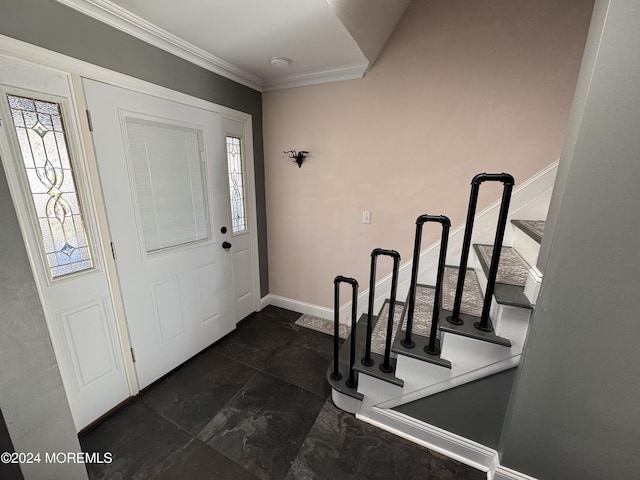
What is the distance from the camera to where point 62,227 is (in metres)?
1.27

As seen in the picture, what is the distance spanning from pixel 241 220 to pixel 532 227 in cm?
231

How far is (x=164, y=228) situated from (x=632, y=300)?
7.87ft

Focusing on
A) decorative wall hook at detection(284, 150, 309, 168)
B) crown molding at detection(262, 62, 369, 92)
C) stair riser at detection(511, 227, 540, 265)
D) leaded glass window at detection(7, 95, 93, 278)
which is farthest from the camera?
decorative wall hook at detection(284, 150, 309, 168)

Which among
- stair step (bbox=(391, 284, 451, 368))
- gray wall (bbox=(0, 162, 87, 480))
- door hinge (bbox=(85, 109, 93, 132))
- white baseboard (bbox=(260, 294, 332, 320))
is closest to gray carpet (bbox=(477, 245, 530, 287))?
stair step (bbox=(391, 284, 451, 368))

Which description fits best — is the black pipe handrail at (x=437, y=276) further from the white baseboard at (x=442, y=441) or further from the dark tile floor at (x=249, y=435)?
the dark tile floor at (x=249, y=435)

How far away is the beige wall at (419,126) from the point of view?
156 cm

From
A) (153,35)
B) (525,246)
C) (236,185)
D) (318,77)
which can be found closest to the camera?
(153,35)

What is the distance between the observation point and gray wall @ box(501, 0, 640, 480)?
31.1 inches

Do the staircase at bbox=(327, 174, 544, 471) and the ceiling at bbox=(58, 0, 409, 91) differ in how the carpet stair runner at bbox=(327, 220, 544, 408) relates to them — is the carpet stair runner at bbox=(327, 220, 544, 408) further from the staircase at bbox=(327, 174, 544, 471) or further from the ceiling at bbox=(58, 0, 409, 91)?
the ceiling at bbox=(58, 0, 409, 91)

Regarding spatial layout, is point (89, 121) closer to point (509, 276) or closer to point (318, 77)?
point (318, 77)

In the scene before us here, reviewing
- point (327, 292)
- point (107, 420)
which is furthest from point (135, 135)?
point (327, 292)

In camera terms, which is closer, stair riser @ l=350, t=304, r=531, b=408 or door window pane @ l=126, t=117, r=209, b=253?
stair riser @ l=350, t=304, r=531, b=408

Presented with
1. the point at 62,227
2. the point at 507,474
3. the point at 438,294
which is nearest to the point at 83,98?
the point at 62,227

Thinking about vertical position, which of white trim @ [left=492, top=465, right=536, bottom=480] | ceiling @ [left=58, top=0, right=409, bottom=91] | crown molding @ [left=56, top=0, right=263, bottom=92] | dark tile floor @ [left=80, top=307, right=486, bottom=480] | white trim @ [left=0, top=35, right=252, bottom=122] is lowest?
dark tile floor @ [left=80, top=307, right=486, bottom=480]
